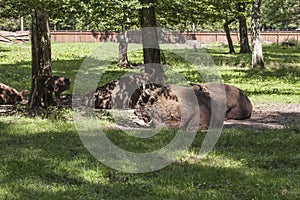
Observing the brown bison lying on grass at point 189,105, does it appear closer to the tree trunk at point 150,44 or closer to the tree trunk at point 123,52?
the tree trunk at point 150,44

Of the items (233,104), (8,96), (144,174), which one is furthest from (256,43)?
(144,174)

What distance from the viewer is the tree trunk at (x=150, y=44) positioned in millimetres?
14734

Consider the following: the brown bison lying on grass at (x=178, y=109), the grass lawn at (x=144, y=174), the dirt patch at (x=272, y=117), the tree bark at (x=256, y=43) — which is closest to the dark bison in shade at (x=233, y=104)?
the dirt patch at (x=272, y=117)

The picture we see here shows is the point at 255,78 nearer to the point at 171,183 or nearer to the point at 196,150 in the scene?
the point at 196,150

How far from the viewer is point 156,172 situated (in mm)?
7324

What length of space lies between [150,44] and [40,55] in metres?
3.13

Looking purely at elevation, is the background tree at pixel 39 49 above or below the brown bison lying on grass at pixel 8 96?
above

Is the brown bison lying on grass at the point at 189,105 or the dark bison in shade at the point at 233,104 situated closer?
the brown bison lying on grass at the point at 189,105

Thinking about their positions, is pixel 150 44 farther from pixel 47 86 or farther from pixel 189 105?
pixel 189 105

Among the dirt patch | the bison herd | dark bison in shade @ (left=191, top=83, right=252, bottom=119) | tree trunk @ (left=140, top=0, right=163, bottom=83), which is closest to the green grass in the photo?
the bison herd

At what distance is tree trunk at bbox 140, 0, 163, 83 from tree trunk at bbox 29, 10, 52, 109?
9.12ft

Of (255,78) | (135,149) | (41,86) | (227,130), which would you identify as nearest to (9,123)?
(41,86)

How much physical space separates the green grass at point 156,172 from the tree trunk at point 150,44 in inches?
206

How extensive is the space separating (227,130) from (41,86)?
5343mm
